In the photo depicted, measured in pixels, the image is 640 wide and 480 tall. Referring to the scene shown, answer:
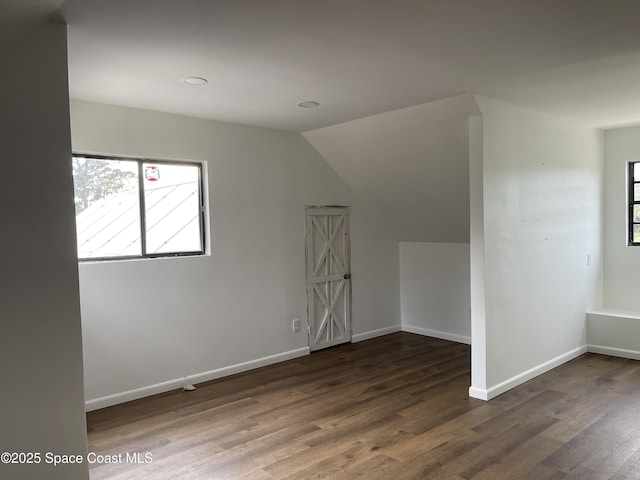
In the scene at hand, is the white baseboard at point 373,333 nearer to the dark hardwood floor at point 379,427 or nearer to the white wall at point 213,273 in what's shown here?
the white wall at point 213,273

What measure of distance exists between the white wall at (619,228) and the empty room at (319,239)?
3cm

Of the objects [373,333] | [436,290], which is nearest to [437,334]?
[436,290]

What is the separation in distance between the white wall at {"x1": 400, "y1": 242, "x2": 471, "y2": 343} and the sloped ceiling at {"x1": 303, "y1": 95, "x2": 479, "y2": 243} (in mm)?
184

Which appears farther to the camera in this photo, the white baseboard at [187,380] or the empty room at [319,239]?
the white baseboard at [187,380]

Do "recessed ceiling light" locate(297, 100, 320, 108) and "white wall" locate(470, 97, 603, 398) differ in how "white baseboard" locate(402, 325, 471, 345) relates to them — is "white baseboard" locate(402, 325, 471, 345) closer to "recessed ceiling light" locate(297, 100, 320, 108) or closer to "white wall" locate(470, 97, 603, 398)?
"white wall" locate(470, 97, 603, 398)

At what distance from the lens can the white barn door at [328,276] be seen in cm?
557

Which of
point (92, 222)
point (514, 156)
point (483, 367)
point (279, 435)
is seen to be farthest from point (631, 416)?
point (92, 222)

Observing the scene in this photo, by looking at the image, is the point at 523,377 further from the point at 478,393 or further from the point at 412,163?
the point at 412,163

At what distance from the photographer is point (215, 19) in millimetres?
2297

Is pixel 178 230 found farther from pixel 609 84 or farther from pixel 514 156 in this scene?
pixel 609 84

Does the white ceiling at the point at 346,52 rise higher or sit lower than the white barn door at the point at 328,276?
higher

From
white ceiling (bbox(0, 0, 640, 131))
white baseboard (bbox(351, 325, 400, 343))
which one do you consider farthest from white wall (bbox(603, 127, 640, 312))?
white baseboard (bbox(351, 325, 400, 343))

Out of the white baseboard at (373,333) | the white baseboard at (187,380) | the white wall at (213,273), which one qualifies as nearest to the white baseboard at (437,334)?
the white baseboard at (373,333)

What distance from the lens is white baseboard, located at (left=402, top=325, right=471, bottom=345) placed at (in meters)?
5.95
